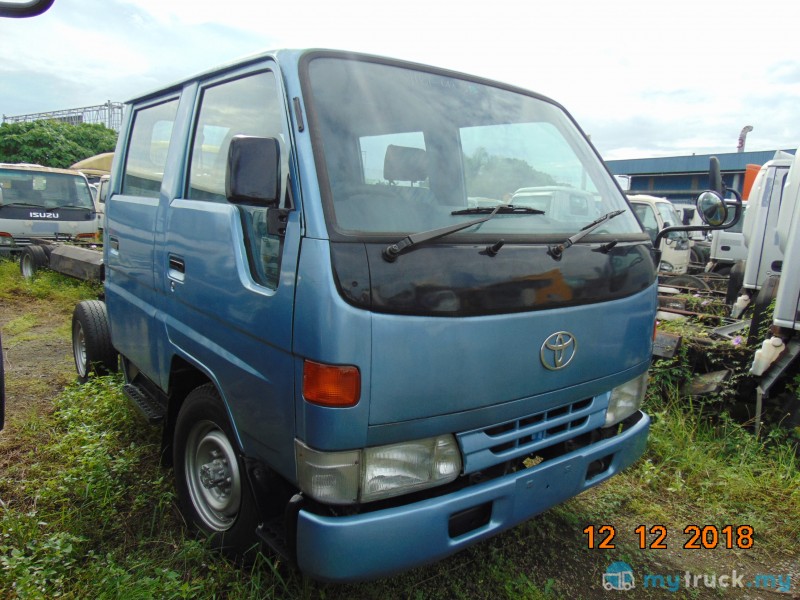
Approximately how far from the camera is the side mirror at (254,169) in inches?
75.4

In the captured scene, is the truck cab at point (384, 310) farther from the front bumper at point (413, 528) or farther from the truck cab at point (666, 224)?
the truck cab at point (666, 224)

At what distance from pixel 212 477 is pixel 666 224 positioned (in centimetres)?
997

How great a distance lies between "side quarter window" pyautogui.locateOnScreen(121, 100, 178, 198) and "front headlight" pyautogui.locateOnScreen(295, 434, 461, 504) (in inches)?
75.1

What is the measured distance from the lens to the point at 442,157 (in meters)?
2.37

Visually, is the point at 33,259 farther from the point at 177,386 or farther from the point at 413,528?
the point at 413,528

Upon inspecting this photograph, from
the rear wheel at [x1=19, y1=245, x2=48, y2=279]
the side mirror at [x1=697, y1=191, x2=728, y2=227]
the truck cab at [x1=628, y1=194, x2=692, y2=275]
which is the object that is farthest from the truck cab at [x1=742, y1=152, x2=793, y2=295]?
the rear wheel at [x1=19, y1=245, x2=48, y2=279]

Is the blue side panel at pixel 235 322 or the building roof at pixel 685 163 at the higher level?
the building roof at pixel 685 163

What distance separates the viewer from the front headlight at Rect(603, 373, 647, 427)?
2510 millimetres

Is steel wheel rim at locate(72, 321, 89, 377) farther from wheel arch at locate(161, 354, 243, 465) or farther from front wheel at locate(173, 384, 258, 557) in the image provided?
front wheel at locate(173, 384, 258, 557)

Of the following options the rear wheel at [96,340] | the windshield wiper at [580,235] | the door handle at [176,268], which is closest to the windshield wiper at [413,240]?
the windshield wiper at [580,235]

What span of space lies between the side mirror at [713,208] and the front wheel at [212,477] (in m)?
2.38

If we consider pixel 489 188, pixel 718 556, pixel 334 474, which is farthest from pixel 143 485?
pixel 718 556

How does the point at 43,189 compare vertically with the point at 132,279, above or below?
above

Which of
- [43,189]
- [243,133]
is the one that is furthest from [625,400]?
[43,189]
